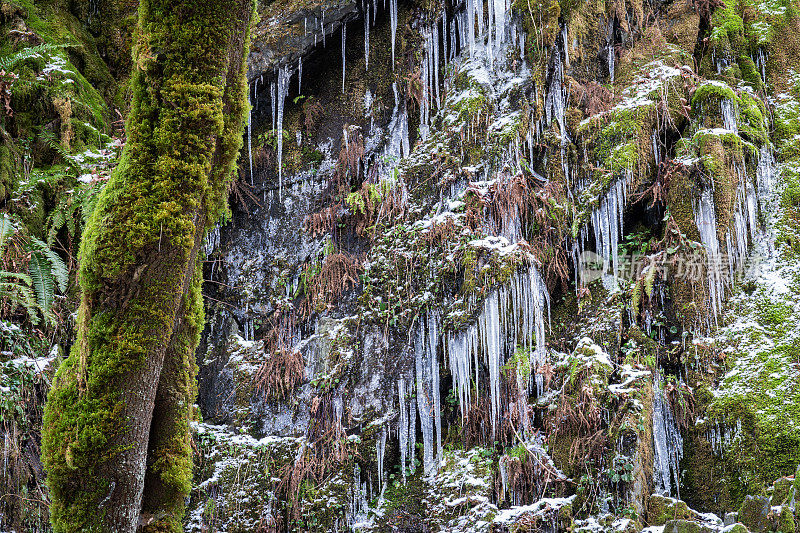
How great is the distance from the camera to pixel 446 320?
6.99 meters

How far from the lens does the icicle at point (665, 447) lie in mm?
6363

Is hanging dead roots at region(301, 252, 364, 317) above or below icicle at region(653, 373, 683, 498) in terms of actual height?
above

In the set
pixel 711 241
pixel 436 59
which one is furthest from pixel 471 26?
pixel 711 241

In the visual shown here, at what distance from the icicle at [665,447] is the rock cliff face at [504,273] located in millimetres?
31

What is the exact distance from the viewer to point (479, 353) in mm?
6902

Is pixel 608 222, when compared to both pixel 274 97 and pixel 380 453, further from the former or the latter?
pixel 274 97

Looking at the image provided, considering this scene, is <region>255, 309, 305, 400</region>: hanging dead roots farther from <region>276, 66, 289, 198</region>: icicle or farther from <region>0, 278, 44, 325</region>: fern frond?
<region>0, 278, 44, 325</region>: fern frond

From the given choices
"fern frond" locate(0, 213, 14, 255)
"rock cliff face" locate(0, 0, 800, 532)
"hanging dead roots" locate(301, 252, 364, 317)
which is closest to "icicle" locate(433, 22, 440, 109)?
"rock cliff face" locate(0, 0, 800, 532)

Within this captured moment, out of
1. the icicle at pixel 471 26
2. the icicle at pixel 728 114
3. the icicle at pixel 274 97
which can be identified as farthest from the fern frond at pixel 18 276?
the icicle at pixel 728 114

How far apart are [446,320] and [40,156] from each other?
5.02m

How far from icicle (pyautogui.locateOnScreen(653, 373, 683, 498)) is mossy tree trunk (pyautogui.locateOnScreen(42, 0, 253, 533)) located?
16.4 feet

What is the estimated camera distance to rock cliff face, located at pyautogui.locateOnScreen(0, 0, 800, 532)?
21.1ft

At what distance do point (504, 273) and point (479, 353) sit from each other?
0.96 m

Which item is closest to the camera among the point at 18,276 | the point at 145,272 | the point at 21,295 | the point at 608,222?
the point at 145,272
